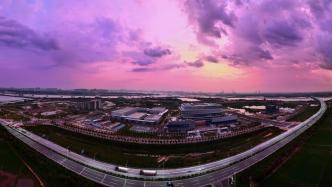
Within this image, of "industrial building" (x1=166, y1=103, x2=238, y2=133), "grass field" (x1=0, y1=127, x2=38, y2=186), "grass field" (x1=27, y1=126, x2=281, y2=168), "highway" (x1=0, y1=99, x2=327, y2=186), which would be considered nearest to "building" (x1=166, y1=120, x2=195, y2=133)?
"industrial building" (x1=166, y1=103, x2=238, y2=133)

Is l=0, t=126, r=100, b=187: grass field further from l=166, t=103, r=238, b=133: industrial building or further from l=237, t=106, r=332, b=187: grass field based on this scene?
l=166, t=103, r=238, b=133: industrial building

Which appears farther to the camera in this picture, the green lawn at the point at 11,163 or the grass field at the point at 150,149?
the grass field at the point at 150,149

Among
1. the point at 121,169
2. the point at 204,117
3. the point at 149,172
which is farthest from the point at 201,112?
the point at 149,172

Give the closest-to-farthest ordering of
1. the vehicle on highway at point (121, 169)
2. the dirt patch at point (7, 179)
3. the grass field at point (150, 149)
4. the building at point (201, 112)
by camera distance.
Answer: the dirt patch at point (7, 179) → the vehicle on highway at point (121, 169) → the grass field at point (150, 149) → the building at point (201, 112)

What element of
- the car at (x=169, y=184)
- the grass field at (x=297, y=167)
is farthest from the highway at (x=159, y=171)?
the grass field at (x=297, y=167)

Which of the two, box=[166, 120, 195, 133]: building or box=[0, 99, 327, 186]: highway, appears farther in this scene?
box=[166, 120, 195, 133]: building

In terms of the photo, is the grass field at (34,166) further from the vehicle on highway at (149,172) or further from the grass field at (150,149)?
the grass field at (150,149)

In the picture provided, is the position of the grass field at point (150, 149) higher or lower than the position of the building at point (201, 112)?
lower
